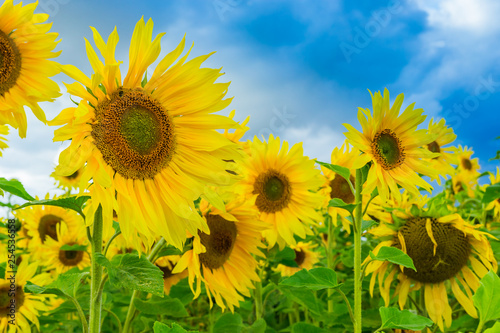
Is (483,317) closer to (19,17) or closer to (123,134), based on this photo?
(123,134)

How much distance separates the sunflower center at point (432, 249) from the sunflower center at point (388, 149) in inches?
16.7

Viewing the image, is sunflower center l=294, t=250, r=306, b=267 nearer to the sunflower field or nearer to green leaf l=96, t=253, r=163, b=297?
the sunflower field

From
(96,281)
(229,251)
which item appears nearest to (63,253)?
(229,251)

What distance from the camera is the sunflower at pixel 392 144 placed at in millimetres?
2135

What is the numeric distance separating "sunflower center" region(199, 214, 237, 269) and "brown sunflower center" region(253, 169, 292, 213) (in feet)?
2.76

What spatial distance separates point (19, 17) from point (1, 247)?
2.93 meters

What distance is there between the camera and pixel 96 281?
1592 mm

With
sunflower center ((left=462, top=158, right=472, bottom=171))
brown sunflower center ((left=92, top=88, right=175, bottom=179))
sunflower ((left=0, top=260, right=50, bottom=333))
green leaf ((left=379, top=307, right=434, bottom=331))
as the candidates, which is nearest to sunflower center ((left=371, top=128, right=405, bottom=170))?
green leaf ((left=379, top=307, right=434, bottom=331))

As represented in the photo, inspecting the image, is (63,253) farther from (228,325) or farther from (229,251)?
(228,325)

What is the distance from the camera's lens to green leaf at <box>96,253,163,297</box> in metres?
1.44

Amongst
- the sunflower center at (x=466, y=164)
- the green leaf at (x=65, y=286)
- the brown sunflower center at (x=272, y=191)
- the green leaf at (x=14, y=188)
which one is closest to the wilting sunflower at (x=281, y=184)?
the brown sunflower center at (x=272, y=191)

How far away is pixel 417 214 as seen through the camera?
8.37 ft

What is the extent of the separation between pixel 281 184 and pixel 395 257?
1676mm

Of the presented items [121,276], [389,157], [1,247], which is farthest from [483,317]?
[1,247]
